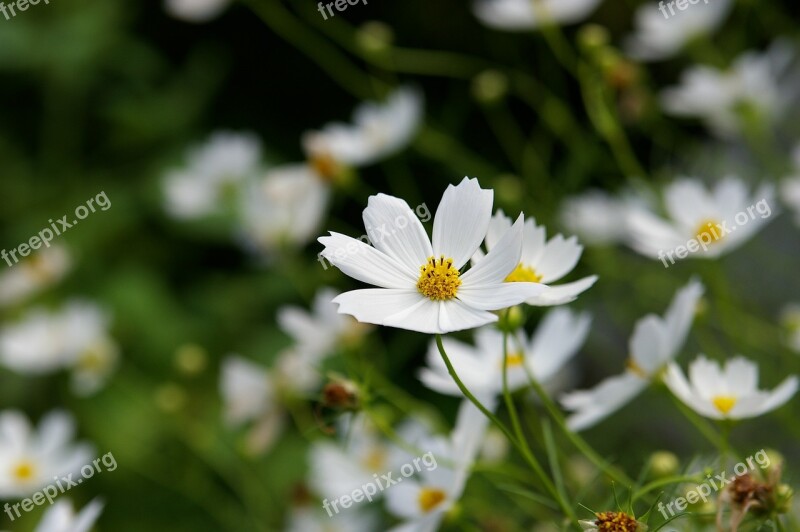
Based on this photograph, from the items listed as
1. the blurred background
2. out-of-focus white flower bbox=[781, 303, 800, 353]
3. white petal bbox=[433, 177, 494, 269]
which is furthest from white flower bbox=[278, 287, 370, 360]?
out-of-focus white flower bbox=[781, 303, 800, 353]

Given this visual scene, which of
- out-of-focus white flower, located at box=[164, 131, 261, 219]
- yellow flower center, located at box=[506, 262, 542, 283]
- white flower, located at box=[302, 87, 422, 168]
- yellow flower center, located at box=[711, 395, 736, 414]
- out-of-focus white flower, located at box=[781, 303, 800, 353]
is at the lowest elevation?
out-of-focus white flower, located at box=[781, 303, 800, 353]

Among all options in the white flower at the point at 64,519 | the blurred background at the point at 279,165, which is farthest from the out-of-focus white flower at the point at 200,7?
the white flower at the point at 64,519

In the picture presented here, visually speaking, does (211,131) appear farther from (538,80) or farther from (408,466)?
(408,466)

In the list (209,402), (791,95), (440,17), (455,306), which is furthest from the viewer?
(440,17)

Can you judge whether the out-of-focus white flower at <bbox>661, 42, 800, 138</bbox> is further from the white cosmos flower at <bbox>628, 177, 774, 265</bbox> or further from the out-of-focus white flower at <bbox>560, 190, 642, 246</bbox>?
the white cosmos flower at <bbox>628, 177, 774, 265</bbox>

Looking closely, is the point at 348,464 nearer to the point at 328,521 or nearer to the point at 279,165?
the point at 328,521

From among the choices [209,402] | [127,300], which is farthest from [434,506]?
[127,300]

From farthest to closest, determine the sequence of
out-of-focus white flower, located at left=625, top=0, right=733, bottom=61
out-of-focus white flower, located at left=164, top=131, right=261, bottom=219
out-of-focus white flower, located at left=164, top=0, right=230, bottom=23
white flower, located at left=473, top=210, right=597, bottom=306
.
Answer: out-of-focus white flower, located at left=164, top=131, right=261, bottom=219 < out-of-focus white flower, located at left=164, top=0, right=230, bottom=23 < out-of-focus white flower, located at left=625, top=0, right=733, bottom=61 < white flower, located at left=473, top=210, right=597, bottom=306
